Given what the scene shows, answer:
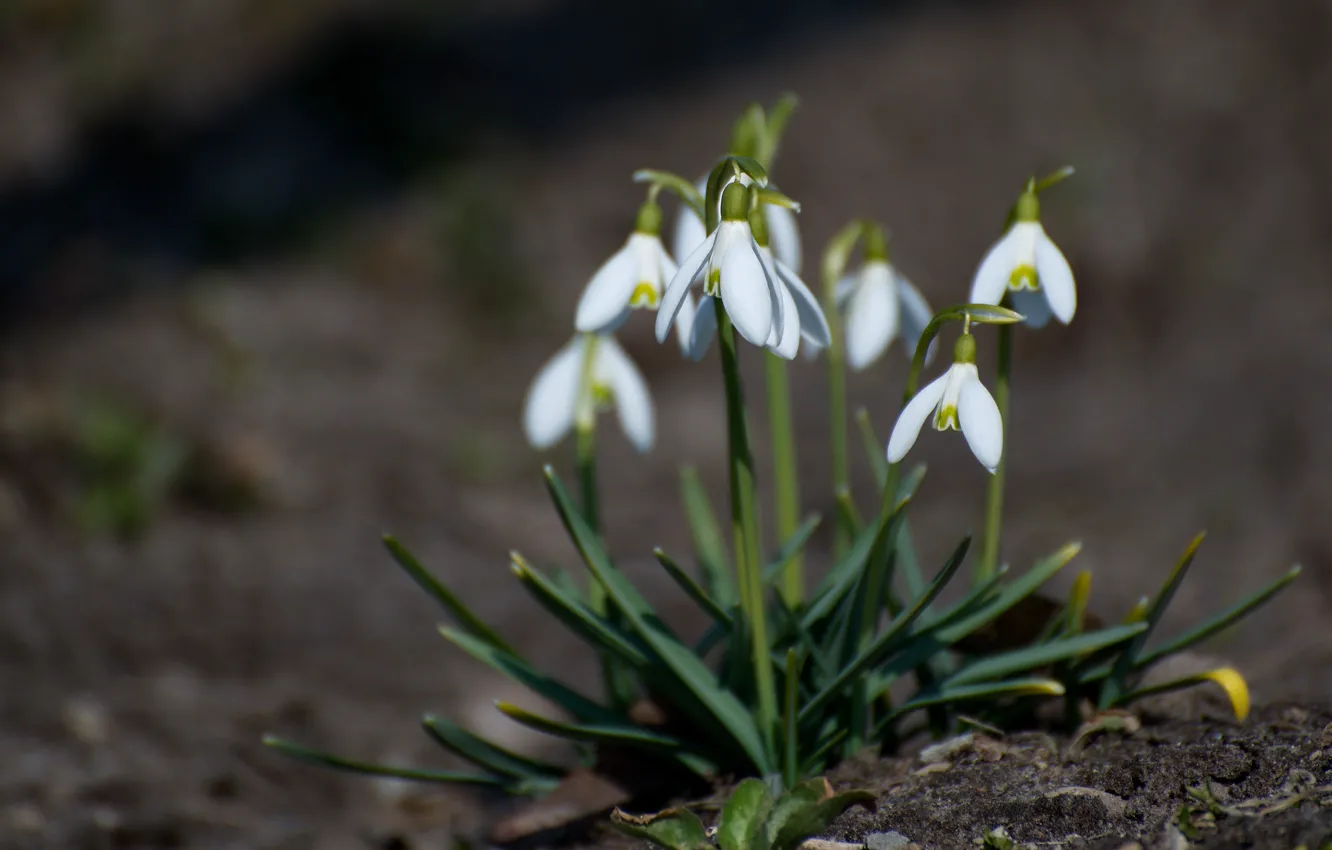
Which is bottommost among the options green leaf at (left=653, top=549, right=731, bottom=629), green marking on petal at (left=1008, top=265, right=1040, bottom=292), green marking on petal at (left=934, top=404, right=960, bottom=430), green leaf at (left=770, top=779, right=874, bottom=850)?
green leaf at (left=770, top=779, right=874, bottom=850)

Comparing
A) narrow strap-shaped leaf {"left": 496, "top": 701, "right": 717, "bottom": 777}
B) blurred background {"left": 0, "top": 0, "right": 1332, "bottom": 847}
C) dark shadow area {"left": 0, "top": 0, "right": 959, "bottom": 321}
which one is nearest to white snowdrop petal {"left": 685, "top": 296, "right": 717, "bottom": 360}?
narrow strap-shaped leaf {"left": 496, "top": 701, "right": 717, "bottom": 777}

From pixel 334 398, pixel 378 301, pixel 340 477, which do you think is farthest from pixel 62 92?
pixel 340 477

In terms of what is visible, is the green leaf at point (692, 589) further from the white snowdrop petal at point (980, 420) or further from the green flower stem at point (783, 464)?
the white snowdrop petal at point (980, 420)

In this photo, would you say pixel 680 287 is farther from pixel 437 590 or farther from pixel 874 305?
pixel 437 590

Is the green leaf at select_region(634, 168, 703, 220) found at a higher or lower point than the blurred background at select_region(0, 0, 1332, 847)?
lower

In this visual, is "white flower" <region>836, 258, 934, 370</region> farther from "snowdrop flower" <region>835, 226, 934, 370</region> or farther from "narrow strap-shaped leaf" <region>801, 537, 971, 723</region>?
"narrow strap-shaped leaf" <region>801, 537, 971, 723</region>

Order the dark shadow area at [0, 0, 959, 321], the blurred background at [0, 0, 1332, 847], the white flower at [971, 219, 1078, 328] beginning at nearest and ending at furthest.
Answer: the white flower at [971, 219, 1078, 328], the blurred background at [0, 0, 1332, 847], the dark shadow area at [0, 0, 959, 321]
